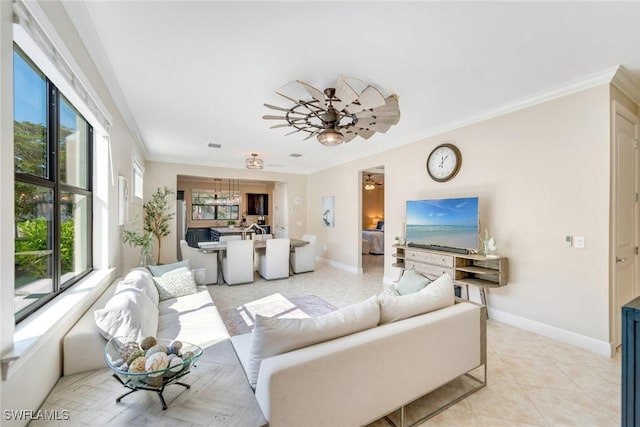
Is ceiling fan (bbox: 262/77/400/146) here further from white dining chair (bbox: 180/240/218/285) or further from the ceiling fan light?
white dining chair (bbox: 180/240/218/285)

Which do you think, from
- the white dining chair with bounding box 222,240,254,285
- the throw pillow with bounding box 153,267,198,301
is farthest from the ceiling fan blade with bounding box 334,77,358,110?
the white dining chair with bounding box 222,240,254,285

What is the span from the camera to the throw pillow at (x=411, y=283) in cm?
256

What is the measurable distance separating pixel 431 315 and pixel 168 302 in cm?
272

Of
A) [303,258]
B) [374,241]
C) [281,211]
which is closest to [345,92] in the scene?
[303,258]

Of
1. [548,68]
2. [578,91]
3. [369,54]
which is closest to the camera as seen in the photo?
[369,54]

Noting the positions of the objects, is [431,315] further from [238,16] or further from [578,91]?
[578,91]

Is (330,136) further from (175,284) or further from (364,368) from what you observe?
(175,284)

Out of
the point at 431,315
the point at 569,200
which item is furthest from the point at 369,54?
the point at 569,200

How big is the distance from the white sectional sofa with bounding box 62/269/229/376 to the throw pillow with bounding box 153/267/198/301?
0.07 metres

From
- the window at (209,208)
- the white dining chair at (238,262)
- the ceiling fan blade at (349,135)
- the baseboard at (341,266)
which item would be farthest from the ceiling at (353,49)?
the window at (209,208)

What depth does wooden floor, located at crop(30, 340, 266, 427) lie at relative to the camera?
1.25m

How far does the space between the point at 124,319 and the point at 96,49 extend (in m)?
2.09

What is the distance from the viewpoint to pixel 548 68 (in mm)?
2475

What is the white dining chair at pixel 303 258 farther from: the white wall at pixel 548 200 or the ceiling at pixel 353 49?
the ceiling at pixel 353 49
